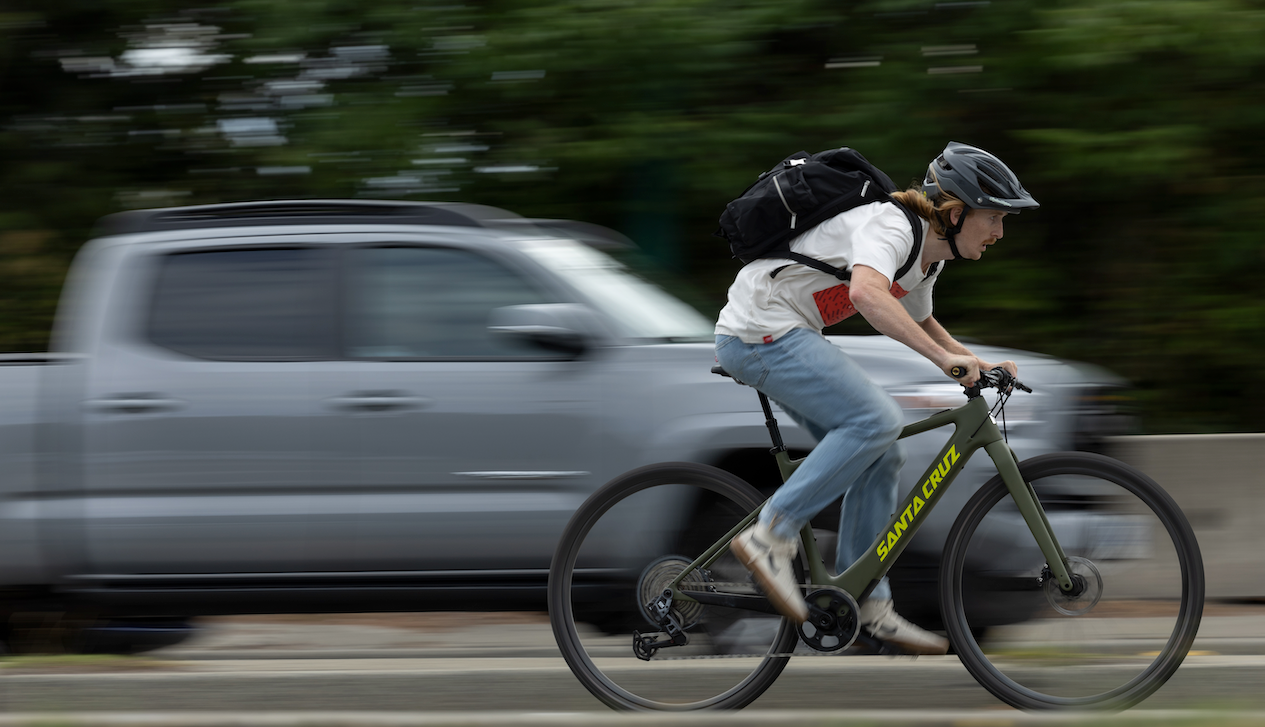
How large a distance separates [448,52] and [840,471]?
5330 millimetres

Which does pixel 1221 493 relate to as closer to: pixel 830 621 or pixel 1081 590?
pixel 1081 590

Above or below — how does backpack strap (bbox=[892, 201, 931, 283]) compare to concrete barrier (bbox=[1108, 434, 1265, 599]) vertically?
above

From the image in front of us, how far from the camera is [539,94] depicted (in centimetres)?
812

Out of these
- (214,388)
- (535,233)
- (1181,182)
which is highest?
(535,233)

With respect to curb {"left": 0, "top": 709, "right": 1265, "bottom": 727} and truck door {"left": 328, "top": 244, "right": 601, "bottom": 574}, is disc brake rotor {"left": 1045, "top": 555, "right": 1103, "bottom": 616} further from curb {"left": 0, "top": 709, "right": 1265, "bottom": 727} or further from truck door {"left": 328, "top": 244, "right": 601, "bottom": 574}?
truck door {"left": 328, "top": 244, "right": 601, "bottom": 574}

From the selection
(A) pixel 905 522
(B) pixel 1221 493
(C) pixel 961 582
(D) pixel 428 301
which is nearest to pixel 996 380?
(A) pixel 905 522

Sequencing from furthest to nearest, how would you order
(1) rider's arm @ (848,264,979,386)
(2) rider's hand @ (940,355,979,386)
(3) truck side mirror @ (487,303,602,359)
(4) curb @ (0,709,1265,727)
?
(3) truck side mirror @ (487,303,602,359) → (2) rider's hand @ (940,355,979,386) → (1) rider's arm @ (848,264,979,386) → (4) curb @ (0,709,1265,727)

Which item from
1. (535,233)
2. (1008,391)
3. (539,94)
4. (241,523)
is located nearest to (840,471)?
(1008,391)

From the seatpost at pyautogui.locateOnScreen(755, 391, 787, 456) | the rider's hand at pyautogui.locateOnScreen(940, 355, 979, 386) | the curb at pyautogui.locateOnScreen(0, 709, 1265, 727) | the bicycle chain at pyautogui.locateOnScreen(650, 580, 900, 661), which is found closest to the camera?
Result: the curb at pyautogui.locateOnScreen(0, 709, 1265, 727)

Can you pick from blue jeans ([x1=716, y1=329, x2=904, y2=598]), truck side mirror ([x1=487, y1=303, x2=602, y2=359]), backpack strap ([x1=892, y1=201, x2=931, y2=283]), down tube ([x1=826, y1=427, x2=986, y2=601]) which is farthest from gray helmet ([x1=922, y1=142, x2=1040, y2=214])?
truck side mirror ([x1=487, y1=303, x2=602, y2=359])

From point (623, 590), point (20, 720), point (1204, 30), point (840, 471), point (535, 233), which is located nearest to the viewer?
point (20, 720)

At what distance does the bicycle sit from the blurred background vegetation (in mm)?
3949

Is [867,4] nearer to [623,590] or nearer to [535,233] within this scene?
[535,233]

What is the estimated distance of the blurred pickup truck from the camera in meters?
5.08
